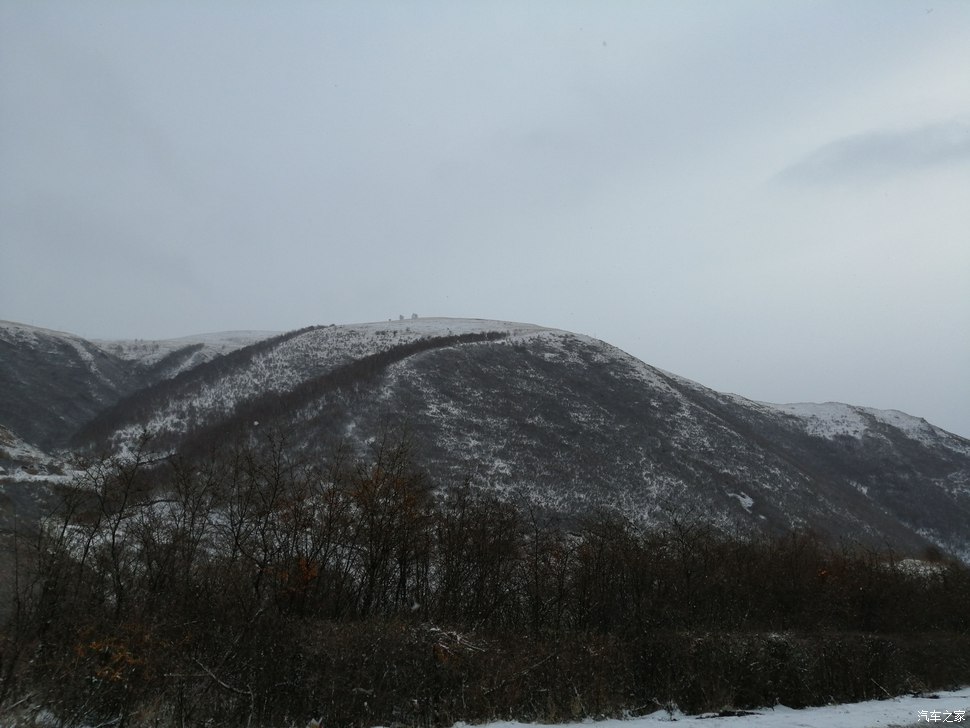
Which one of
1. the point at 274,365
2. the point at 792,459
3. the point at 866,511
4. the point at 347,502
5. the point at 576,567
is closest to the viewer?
the point at 347,502

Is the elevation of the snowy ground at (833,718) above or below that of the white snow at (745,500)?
above

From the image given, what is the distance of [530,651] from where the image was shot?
8.81m

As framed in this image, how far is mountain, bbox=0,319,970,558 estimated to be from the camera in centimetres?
3547

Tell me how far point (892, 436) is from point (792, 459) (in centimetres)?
1828

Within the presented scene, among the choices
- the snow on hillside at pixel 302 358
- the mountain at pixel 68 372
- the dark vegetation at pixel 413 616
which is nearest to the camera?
the dark vegetation at pixel 413 616

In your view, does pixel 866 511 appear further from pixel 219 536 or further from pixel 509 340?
pixel 219 536

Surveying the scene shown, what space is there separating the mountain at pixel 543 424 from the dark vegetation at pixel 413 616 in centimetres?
1505

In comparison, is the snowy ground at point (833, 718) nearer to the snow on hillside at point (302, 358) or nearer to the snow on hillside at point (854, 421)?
the snow on hillside at point (302, 358)

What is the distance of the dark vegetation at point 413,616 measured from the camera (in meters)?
7.29

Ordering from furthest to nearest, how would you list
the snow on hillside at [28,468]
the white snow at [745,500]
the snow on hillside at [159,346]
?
the snow on hillside at [159,346]
the white snow at [745,500]
the snow on hillside at [28,468]

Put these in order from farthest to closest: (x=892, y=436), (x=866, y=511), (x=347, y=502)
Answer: (x=892, y=436)
(x=866, y=511)
(x=347, y=502)

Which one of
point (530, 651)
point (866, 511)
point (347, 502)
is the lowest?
point (866, 511)

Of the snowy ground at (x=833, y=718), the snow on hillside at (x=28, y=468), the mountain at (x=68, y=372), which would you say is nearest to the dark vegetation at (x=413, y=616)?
the snowy ground at (x=833, y=718)

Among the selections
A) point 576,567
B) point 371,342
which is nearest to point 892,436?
point 371,342
